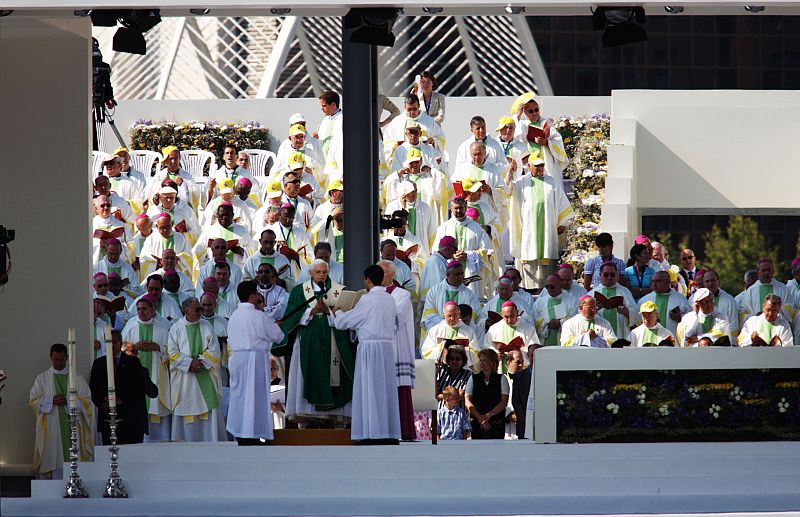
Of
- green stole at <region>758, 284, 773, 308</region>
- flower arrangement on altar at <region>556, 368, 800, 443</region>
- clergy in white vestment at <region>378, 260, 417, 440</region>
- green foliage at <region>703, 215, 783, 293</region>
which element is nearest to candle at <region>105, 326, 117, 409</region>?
clergy in white vestment at <region>378, 260, 417, 440</region>

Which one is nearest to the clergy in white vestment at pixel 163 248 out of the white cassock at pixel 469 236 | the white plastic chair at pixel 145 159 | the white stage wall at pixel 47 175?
the white cassock at pixel 469 236

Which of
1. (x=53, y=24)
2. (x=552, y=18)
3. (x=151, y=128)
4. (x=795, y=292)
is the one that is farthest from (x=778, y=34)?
(x=53, y=24)

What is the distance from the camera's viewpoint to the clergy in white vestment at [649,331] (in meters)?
16.6

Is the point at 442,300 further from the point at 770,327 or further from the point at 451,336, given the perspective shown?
the point at 770,327

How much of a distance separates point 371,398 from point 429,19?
62.2 feet

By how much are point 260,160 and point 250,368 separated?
30.7 feet

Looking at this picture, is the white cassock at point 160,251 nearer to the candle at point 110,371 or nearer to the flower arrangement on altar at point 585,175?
the flower arrangement on altar at point 585,175

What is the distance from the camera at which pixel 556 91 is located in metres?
45.1

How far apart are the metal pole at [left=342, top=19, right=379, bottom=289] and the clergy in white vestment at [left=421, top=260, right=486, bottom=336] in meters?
2.11

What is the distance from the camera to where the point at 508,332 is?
17203 mm

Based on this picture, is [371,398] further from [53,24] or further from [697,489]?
[53,24]

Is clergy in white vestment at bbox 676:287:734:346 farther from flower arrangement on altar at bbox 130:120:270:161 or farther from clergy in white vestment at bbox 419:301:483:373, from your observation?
flower arrangement on altar at bbox 130:120:270:161

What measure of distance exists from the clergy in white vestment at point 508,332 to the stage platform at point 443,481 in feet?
9.16

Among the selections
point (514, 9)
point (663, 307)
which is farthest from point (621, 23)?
point (663, 307)
